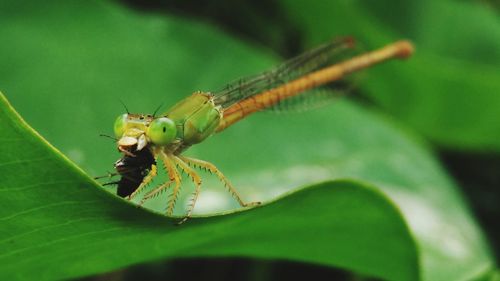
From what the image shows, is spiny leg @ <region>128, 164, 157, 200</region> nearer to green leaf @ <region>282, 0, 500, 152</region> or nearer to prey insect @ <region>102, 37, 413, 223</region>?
prey insect @ <region>102, 37, 413, 223</region>

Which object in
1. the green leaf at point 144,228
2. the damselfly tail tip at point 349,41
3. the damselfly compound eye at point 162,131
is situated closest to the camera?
the green leaf at point 144,228

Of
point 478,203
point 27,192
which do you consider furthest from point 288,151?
point 27,192

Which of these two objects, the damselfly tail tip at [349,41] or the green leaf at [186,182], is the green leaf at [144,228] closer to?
the green leaf at [186,182]

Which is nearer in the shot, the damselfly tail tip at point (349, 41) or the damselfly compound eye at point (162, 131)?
the damselfly compound eye at point (162, 131)

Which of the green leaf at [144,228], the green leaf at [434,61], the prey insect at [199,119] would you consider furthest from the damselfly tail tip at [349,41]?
the green leaf at [144,228]

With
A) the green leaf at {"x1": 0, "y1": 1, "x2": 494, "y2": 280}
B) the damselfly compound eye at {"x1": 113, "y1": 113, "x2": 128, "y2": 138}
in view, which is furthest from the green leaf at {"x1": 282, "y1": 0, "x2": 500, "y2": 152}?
the damselfly compound eye at {"x1": 113, "y1": 113, "x2": 128, "y2": 138}

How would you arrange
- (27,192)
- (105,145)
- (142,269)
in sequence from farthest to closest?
(142,269) < (105,145) < (27,192)

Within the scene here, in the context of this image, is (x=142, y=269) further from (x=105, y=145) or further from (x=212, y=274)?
(x=105, y=145)
